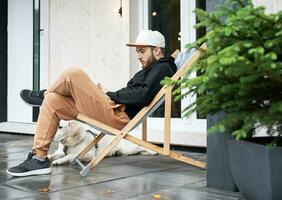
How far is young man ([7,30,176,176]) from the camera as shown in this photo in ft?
10.5

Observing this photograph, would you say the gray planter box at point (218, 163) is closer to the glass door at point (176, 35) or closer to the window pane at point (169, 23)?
the glass door at point (176, 35)

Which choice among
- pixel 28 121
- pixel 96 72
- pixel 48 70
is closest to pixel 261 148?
pixel 96 72

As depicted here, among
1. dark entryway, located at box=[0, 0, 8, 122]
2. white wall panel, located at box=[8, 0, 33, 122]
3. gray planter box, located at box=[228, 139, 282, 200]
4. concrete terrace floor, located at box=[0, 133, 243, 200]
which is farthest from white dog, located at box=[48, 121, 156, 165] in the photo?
dark entryway, located at box=[0, 0, 8, 122]

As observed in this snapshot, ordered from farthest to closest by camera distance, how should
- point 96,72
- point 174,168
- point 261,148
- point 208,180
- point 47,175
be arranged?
1. point 96,72
2. point 174,168
3. point 47,175
4. point 208,180
5. point 261,148

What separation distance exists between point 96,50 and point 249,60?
13.0 feet

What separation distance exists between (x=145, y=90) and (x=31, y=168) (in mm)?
Answer: 1024

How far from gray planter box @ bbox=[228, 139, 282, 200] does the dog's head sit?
6.12 ft

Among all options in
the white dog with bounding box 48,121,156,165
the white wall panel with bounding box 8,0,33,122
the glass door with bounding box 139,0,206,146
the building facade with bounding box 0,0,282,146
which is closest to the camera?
the white dog with bounding box 48,121,156,165

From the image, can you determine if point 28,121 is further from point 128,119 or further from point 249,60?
point 249,60

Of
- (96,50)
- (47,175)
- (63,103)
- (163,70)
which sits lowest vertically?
(47,175)

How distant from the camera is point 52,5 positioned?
Result: 603 cm

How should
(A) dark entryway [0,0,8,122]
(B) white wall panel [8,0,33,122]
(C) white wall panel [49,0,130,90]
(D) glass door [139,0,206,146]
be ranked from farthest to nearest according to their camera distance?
(A) dark entryway [0,0,8,122]
(B) white wall panel [8,0,33,122]
(C) white wall panel [49,0,130,90]
(D) glass door [139,0,206,146]

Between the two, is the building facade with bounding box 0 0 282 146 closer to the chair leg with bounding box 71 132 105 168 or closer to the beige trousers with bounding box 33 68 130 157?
the chair leg with bounding box 71 132 105 168

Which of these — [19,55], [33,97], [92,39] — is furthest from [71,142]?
[19,55]
